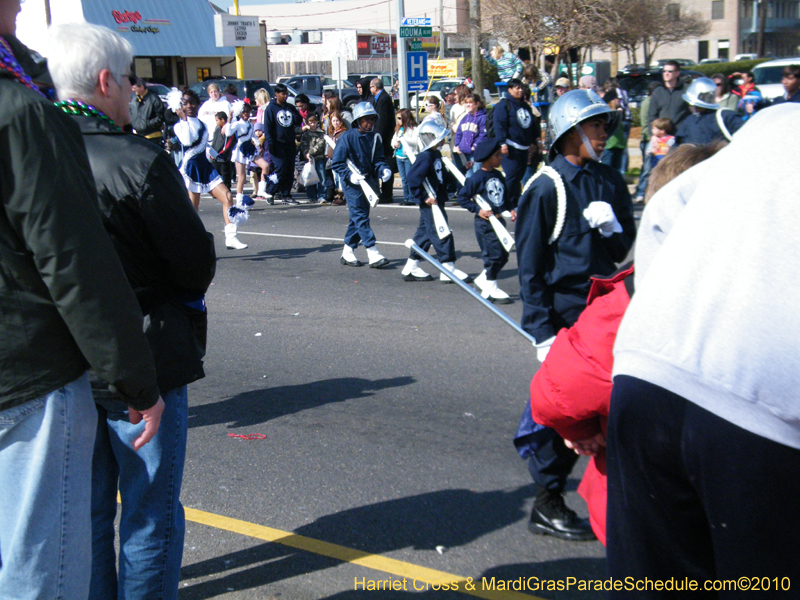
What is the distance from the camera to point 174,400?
2.52 m

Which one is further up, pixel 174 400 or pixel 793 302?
pixel 793 302

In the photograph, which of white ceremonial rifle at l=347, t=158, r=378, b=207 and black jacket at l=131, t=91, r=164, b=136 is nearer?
white ceremonial rifle at l=347, t=158, r=378, b=207

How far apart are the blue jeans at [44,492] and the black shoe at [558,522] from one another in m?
2.04

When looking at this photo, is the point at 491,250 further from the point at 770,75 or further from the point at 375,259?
the point at 770,75

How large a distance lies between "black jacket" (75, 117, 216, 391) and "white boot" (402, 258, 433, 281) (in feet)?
19.2

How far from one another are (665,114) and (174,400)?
10440 mm

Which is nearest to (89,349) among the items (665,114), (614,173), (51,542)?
(51,542)

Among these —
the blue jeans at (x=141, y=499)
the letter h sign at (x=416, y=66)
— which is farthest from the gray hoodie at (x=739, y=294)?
the letter h sign at (x=416, y=66)

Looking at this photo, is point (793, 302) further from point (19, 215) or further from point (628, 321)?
point (19, 215)

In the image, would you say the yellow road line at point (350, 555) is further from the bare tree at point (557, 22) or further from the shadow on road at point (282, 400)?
the bare tree at point (557, 22)

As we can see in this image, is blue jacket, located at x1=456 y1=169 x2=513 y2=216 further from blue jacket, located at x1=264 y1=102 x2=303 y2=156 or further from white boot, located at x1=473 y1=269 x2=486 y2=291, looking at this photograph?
blue jacket, located at x1=264 y1=102 x2=303 y2=156

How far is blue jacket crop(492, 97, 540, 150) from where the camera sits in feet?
37.2

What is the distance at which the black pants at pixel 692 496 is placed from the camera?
4.27 feet

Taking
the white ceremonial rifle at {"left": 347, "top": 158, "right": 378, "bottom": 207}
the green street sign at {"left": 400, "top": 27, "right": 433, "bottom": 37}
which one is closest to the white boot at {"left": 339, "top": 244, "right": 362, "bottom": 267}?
the white ceremonial rifle at {"left": 347, "top": 158, "right": 378, "bottom": 207}
